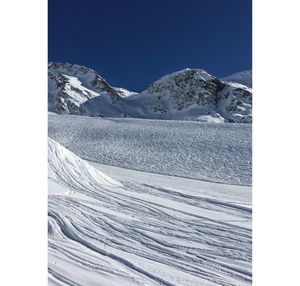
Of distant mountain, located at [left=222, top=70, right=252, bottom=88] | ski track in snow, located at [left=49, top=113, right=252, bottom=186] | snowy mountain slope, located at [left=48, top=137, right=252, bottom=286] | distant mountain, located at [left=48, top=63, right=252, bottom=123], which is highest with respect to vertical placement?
distant mountain, located at [left=222, top=70, right=252, bottom=88]

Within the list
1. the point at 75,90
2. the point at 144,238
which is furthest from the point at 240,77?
the point at 144,238

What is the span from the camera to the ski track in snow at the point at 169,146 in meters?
6.83

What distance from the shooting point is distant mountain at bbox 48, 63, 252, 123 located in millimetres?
63125

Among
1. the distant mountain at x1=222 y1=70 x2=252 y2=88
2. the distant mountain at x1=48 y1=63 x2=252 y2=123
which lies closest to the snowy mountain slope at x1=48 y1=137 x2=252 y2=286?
the distant mountain at x1=48 y1=63 x2=252 y2=123

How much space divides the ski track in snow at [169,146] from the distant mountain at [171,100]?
159 feet

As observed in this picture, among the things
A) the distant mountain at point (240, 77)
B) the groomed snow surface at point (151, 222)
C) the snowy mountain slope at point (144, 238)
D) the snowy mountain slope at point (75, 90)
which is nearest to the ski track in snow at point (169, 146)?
the groomed snow surface at point (151, 222)

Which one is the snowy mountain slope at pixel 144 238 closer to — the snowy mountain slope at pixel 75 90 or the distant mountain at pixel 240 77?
the snowy mountain slope at pixel 75 90

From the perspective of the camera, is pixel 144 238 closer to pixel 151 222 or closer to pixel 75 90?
pixel 151 222

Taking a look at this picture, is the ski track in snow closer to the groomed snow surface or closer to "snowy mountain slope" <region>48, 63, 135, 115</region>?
the groomed snow surface

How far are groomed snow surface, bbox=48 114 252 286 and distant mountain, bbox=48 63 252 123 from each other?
175 feet
